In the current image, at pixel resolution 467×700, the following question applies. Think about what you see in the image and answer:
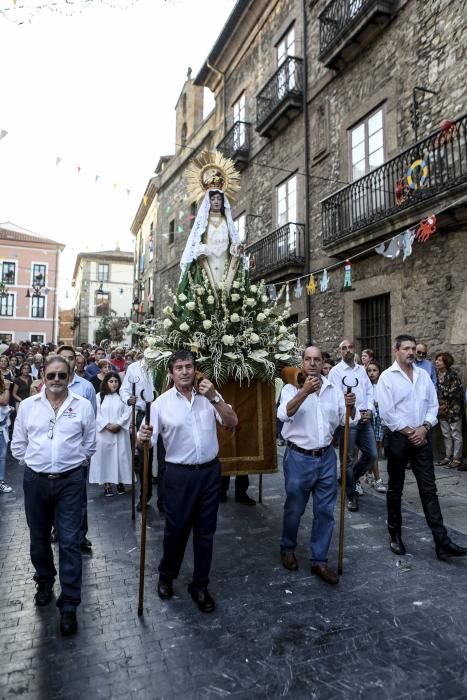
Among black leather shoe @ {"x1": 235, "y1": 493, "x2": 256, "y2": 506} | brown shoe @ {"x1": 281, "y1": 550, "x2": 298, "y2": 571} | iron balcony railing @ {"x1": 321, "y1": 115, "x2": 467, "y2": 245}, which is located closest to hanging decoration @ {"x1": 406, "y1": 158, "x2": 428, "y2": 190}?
iron balcony railing @ {"x1": 321, "y1": 115, "x2": 467, "y2": 245}

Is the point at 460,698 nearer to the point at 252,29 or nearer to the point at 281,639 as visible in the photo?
the point at 281,639

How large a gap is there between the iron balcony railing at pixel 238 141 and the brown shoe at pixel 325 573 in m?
14.9

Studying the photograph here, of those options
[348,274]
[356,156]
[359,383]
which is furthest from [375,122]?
[359,383]

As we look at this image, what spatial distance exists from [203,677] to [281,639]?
→ 0.59 meters

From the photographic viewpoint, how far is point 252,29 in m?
16.1

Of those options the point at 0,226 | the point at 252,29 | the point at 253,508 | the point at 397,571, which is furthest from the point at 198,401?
the point at 0,226

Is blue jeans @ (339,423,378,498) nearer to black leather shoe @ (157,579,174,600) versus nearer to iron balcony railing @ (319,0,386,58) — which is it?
black leather shoe @ (157,579,174,600)

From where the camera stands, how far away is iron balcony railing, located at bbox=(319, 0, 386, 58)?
1029 cm

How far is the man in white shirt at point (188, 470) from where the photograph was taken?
342 centimetres

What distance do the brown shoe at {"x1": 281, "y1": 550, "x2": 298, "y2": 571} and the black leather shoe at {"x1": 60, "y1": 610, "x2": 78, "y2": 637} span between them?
5.70 ft

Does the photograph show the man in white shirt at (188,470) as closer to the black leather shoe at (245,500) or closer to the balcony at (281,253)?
the black leather shoe at (245,500)

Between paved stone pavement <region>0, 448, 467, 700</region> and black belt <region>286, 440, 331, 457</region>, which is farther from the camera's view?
black belt <region>286, 440, 331, 457</region>

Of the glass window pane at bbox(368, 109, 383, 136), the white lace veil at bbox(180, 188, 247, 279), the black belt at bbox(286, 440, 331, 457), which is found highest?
the glass window pane at bbox(368, 109, 383, 136)

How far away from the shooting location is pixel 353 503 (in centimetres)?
558
